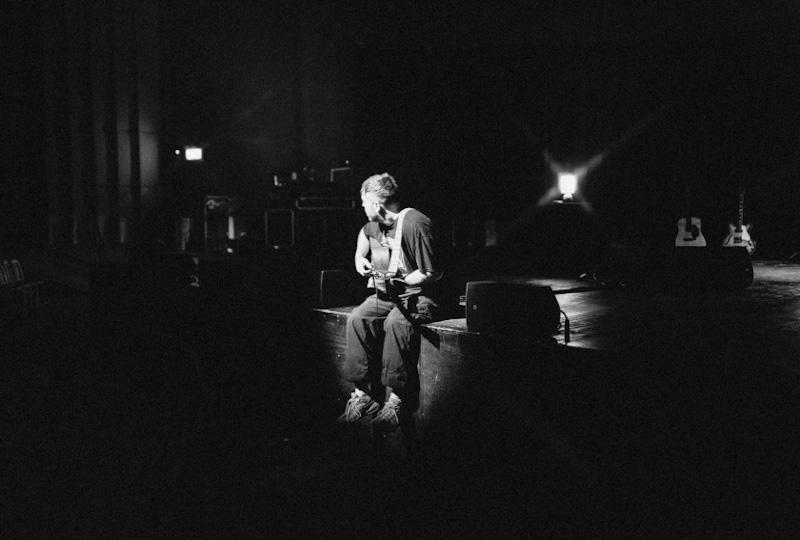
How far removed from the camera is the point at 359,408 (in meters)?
4.57

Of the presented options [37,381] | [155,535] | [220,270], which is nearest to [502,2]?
[220,270]

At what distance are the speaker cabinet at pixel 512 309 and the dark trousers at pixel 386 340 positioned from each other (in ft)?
0.92

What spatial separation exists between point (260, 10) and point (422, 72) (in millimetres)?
4609

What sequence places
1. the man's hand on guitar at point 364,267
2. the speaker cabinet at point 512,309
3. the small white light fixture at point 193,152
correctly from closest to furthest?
the speaker cabinet at point 512,309, the man's hand on guitar at point 364,267, the small white light fixture at point 193,152

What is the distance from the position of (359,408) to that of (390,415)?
21 cm

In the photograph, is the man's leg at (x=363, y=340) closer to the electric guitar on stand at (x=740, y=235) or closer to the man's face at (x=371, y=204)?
the man's face at (x=371, y=204)

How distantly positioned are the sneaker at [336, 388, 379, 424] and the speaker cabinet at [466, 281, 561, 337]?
2.67ft

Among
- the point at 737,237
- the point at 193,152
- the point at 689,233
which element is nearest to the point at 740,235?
the point at 737,237

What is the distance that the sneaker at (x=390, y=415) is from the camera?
450 centimetres

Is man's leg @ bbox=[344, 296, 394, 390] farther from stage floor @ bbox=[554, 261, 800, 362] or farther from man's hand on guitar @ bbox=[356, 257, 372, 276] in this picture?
stage floor @ bbox=[554, 261, 800, 362]

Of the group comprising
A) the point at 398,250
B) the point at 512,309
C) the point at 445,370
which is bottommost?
the point at 445,370

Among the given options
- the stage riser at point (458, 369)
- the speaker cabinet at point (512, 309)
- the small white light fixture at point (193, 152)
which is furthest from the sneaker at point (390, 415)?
the small white light fixture at point (193, 152)

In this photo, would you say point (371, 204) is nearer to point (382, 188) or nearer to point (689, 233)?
point (382, 188)

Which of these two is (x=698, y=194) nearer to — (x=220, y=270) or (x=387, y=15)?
(x=387, y=15)
